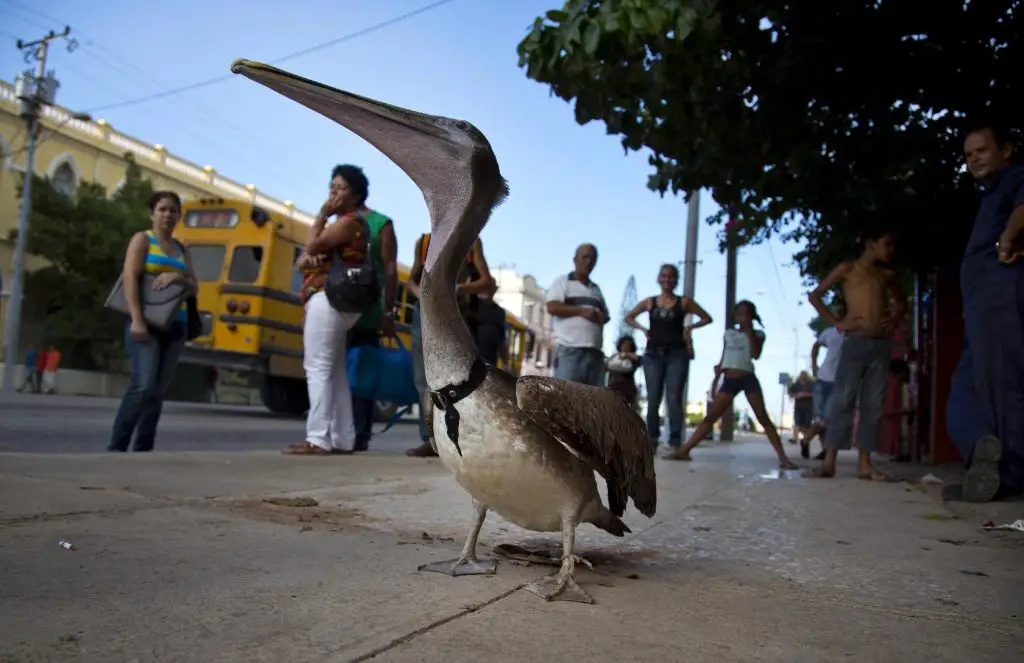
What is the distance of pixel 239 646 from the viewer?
4.88 feet

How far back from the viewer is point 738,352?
338 inches

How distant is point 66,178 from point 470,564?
29.4 m

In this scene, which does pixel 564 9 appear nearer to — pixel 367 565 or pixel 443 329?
pixel 443 329

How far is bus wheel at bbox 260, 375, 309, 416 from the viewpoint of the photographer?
14508mm

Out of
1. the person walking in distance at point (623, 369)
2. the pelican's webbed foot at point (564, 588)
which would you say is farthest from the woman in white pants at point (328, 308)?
the person walking in distance at point (623, 369)

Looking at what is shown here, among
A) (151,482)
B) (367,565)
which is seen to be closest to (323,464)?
(151,482)

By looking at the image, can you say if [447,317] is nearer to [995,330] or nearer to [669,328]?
[995,330]

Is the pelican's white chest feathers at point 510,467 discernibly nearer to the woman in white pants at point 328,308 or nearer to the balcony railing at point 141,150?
the woman in white pants at point 328,308

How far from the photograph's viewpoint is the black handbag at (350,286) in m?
5.46

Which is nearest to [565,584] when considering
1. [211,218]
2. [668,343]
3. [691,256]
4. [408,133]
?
[408,133]

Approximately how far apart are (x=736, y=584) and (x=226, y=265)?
40.2 ft

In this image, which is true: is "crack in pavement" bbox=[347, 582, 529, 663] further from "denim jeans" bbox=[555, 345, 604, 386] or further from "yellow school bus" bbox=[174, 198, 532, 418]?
"yellow school bus" bbox=[174, 198, 532, 418]

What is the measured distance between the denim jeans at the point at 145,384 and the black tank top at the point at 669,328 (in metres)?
5.04

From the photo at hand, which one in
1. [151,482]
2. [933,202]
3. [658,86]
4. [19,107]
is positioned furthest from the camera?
[19,107]
